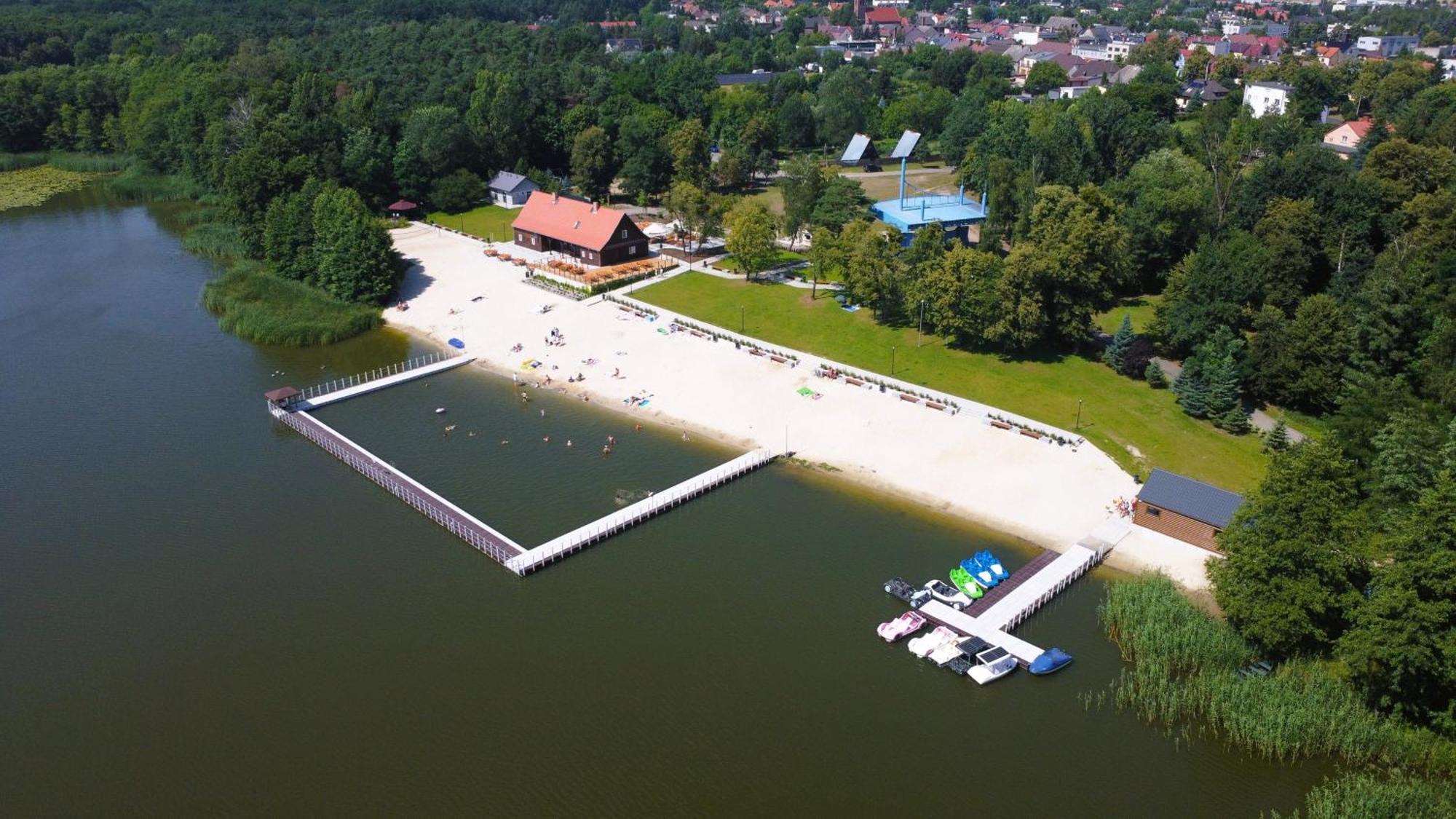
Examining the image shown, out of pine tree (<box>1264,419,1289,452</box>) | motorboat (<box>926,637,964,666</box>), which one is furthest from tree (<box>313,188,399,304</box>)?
pine tree (<box>1264,419,1289,452</box>)

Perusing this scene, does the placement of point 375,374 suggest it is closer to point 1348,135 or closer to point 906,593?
point 906,593

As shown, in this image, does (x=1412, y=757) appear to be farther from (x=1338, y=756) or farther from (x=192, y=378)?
(x=192, y=378)

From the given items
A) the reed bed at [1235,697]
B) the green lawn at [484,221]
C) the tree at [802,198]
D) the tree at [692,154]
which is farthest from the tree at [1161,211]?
the green lawn at [484,221]

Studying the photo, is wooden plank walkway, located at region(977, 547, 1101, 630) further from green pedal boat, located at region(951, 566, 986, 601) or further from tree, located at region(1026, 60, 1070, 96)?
tree, located at region(1026, 60, 1070, 96)

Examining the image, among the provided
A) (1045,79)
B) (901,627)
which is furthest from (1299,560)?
(1045,79)

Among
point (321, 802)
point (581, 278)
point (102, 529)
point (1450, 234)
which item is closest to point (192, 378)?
point (102, 529)

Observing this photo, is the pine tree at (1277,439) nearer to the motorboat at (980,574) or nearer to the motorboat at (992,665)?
the motorboat at (980,574)
